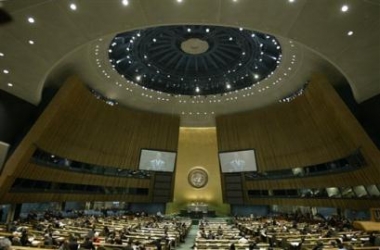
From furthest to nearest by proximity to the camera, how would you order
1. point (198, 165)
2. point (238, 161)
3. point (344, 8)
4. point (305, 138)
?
point (198, 165)
point (238, 161)
point (305, 138)
point (344, 8)

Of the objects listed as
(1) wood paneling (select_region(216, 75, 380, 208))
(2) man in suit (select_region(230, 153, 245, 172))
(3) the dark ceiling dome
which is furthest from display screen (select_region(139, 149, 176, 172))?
(3) the dark ceiling dome

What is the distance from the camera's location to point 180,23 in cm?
1277

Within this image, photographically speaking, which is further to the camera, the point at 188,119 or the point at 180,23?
the point at 188,119

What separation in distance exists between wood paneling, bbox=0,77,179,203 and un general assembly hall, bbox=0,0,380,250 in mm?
118

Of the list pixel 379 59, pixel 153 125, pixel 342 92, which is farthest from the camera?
pixel 153 125

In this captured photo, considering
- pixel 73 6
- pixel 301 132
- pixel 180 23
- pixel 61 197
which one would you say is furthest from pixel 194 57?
pixel 61 197

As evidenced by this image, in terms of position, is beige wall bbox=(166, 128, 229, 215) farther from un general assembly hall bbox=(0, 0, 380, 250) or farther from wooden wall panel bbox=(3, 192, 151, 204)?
wooden wall panel bbox=(3, 192, 151, 204)

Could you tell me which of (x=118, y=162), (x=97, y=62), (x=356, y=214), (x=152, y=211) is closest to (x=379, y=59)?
(x=356, y=214)

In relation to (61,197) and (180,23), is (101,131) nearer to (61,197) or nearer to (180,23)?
(61,197)

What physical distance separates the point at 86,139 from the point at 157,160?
26.8 feet

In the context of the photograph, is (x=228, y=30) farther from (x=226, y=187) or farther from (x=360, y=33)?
(x=226, y=187)

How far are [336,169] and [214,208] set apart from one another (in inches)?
678

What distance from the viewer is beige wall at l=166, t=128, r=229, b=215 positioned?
33344mm

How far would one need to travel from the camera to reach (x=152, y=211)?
97.3 feet
